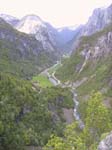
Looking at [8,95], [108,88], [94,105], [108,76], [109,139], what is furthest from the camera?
[108,76]

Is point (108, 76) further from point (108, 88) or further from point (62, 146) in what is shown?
point (62, 146)

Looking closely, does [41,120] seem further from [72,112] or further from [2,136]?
[72,112]

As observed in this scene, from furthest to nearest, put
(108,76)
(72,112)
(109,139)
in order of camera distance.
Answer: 1. (108,76)
2. (72,112)
3. (109,139)

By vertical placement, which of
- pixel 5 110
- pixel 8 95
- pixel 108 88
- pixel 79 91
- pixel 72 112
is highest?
pixel 79 91

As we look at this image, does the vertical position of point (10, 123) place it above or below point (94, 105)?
above

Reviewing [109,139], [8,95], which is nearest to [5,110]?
[8,95]

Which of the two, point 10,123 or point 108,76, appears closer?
point 10,123

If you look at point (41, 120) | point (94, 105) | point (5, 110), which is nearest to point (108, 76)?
point (41, 120)

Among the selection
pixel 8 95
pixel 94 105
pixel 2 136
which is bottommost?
pixel 94 105

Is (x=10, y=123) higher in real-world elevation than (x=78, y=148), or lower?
higher
